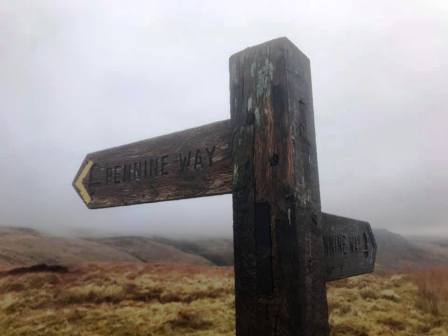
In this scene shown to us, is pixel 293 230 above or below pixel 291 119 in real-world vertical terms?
below

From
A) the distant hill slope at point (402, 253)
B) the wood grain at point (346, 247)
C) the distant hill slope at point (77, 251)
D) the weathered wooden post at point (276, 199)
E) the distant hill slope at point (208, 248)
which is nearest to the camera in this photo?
the weathered wooden post at point (276, 199)

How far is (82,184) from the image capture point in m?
2.88

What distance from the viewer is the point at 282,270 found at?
168 centimetres

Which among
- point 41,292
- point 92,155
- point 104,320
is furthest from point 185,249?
point 92,155

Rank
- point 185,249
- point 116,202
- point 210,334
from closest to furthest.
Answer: point 116,202
point 210,334
point 185,249

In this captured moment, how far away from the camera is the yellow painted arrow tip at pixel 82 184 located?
2.83 m

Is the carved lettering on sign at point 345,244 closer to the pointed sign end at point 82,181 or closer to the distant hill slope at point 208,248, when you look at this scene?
the pointed sign end at point 82,181

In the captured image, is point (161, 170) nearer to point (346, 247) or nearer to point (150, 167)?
point (150, 167)

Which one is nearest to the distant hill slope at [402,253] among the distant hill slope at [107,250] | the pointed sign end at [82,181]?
the distant hill slope at [107,250]

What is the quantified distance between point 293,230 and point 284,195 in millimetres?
168

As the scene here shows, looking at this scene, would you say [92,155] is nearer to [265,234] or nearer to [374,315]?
Answer: [265,234]

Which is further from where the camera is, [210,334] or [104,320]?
[104,320]

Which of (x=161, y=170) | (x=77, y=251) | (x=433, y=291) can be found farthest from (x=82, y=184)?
(x=77, y=251)

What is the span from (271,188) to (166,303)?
9.90 m
